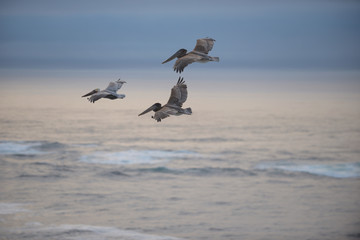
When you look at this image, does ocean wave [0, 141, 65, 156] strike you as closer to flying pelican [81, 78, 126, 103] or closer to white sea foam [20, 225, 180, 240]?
white sea foam [20, 225, 180, 240]

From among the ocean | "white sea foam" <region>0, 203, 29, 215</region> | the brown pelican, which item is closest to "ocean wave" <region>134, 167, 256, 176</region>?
the ocean

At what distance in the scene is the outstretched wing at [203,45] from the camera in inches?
747

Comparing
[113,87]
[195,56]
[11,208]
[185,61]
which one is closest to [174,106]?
[185,61]

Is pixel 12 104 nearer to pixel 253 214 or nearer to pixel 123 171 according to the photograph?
pixel 123 171

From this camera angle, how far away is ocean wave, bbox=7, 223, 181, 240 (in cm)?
4872

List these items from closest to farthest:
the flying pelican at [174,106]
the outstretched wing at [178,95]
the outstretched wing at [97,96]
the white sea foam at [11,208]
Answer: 1. the outstretched wing at [97,96]
2. the flying pelican at [174,106]
3. the outstretched wing at [178,95]
4. the white sea foam at [11,208]

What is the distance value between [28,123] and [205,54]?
92136 millimetres

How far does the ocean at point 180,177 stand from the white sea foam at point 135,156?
0.63ft

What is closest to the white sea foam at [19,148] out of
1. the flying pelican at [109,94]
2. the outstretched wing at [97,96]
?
the flying pelican at [109,94]

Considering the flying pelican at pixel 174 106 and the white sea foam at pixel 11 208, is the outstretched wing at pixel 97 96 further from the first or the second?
the white sea foam at pixel 11 208

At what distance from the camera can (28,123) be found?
346ft

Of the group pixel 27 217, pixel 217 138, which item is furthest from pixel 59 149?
pixel 27 217

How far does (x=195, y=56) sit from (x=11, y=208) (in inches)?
1751

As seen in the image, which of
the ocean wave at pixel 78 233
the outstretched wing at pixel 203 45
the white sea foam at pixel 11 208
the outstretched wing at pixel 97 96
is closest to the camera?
the outstretched wing at pixel 97 96
